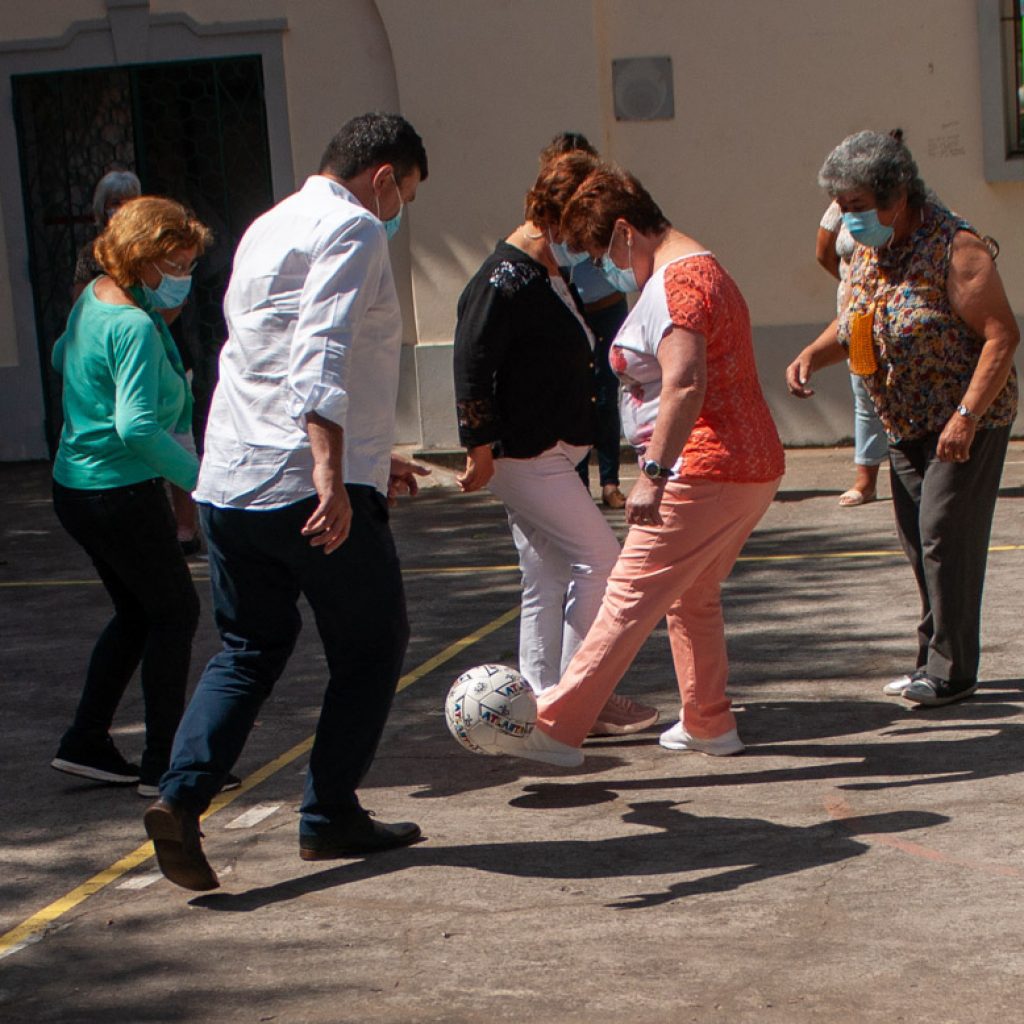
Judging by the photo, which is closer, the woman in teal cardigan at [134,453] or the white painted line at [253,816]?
the white painted line at [253,816]

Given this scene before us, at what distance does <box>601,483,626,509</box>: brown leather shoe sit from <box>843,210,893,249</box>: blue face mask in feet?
16.1

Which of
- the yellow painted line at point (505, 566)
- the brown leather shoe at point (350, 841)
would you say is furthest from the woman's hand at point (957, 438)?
the yellow painted line at point (505, 566)

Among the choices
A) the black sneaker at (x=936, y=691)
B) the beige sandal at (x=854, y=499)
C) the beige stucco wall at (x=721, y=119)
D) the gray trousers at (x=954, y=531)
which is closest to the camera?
the gray trousers at (x=954, y=531)

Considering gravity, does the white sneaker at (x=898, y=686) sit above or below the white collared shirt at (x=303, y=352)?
below

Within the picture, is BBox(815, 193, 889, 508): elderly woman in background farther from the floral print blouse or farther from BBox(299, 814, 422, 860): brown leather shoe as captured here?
BBox(299, 814, 422, 860): brown leather shoe

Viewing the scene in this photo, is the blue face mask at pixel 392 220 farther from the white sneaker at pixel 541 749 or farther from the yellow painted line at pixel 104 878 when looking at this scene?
the yellow painted line at pixel 104 878

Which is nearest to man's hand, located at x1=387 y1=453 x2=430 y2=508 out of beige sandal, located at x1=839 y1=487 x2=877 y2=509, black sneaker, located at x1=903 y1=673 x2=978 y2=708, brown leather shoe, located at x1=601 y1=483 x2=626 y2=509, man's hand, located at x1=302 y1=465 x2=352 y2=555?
man's hand, located at x1=302 y1=465 x2=352 y2=555

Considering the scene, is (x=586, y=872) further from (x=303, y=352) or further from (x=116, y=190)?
(x=116, y=190)

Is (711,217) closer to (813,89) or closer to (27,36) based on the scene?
(813,89)

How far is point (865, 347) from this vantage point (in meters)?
6.14

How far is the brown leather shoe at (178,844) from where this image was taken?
15.4 feet

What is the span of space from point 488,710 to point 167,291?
5.34 ft

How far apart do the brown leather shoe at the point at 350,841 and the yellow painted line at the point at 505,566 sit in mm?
4332

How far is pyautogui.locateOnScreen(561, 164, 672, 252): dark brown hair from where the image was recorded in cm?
544
